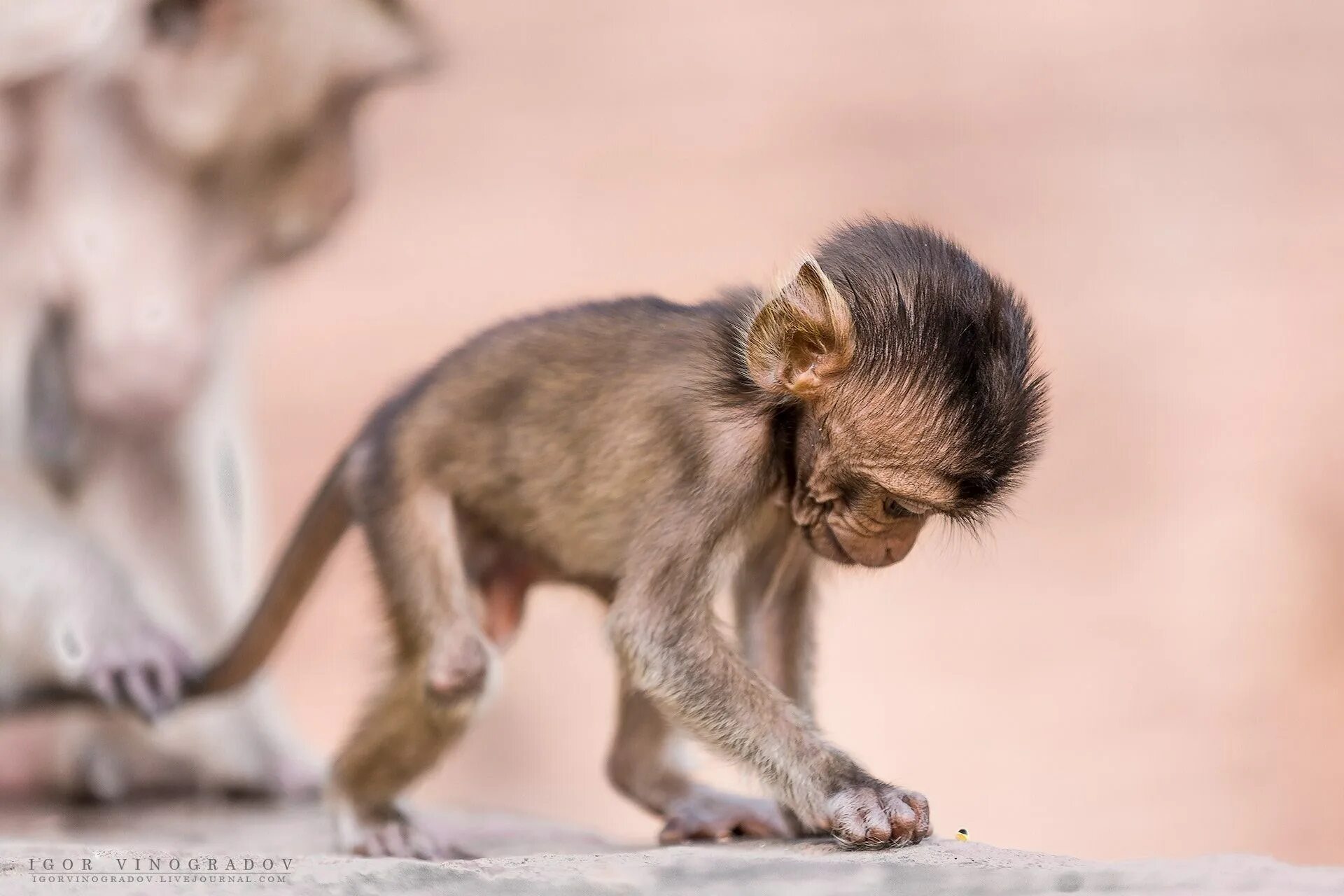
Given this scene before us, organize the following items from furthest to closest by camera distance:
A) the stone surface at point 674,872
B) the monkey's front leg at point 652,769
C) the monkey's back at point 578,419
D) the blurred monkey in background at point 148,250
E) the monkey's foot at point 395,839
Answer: the blurred monkey in background at point 148,250 < the monkey's front leg at point 652,769 < the monkey's foot at point 395,839 < the monkey's back at point 578,419 < the stone surface at point 674,872

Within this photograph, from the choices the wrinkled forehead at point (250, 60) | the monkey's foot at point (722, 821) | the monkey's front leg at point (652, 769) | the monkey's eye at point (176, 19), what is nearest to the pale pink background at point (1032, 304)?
the wrinkled forehead at point (250, 60)

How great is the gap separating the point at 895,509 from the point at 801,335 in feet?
1.50

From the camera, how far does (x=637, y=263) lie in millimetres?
10672

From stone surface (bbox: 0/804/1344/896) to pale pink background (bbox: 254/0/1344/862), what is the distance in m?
5.36

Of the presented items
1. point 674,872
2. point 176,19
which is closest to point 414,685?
point 674,872

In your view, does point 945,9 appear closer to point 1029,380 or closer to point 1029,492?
point 1029,492

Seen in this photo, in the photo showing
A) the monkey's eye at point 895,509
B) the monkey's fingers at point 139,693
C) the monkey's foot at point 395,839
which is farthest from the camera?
the monkey's fingers at point 139,693

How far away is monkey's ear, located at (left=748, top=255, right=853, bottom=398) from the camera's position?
343 cm

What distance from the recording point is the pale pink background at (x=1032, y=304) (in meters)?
9.07

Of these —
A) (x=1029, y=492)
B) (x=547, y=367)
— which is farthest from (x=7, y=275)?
(x=1029, y=492)

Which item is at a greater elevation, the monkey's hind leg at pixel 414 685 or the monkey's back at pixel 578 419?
the monkey's back at pixel 578 419

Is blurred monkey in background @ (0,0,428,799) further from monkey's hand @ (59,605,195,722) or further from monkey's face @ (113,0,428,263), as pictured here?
monkey's hand @ (59,605,195,722)

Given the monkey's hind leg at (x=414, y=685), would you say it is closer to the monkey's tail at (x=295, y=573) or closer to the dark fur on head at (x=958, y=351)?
the monkey's tail at (x=295, y=573)

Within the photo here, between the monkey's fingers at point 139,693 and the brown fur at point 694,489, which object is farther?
the monkey's fingers at point 139,693
